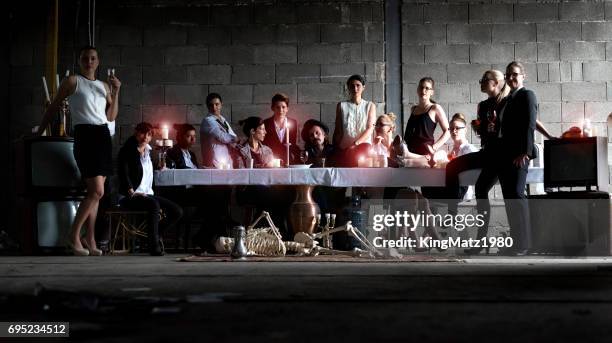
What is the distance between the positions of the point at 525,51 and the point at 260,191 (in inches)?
122

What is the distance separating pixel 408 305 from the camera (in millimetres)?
2531

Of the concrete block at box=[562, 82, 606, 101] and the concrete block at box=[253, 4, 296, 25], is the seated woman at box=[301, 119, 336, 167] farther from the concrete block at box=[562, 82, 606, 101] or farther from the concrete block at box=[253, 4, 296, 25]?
the concrete block at box=[562, 82, 606, 101]

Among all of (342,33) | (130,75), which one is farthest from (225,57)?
(342,33)

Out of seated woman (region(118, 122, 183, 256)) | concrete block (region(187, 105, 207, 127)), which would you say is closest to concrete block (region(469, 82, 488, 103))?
concrete block (region(187, 105, 207, 127))

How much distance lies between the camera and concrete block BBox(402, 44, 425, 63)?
794cm

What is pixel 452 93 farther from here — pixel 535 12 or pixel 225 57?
pixel 225 57

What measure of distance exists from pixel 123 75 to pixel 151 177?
2224 millimetres

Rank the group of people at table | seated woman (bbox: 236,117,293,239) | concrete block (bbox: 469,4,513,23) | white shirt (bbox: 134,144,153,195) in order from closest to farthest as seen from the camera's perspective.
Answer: the group of people at table < white shirt (bbox: 134,144,153,195) < seated woman (bbox: 236,117,293,239) < concrete block (bbox: 469,4,513,23)

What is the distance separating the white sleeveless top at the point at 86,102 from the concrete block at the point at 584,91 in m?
4.38

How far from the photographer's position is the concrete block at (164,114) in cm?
791

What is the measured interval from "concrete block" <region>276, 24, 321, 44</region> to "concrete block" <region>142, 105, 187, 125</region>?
3.73ft

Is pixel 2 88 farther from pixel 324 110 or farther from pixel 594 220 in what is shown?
pixel 594 220

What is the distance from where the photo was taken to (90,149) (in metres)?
5.55

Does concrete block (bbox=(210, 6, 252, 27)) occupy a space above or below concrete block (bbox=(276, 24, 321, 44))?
above
